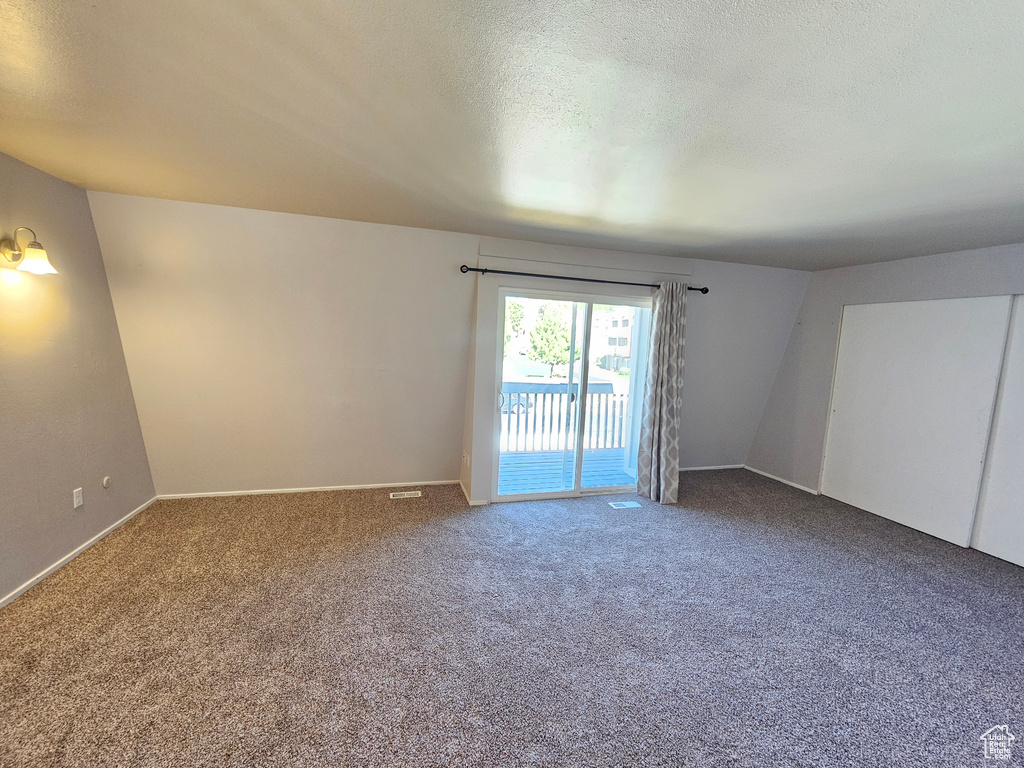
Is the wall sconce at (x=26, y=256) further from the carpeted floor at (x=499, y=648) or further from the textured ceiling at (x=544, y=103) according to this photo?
the carpeted floor at (x=499, y=648)

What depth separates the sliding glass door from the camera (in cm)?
377

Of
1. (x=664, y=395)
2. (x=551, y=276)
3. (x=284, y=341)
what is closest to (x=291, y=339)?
(x=284, y=341)

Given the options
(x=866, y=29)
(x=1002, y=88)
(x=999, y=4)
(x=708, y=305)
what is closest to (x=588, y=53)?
(x=866, y=29)

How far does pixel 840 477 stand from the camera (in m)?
4.09

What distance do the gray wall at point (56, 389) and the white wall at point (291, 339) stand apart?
0.20m

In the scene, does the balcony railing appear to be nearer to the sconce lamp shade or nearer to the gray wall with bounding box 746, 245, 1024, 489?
the gray wall with bounding box 746, 245, 1024, 489

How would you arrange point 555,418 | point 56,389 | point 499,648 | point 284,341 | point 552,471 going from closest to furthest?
point 499,648 < point 56,389 < point 284,341 < point 555,418 < point 552,471

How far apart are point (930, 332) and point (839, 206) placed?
208cm

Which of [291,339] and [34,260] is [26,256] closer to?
[34,260]

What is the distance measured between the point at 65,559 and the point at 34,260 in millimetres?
1796

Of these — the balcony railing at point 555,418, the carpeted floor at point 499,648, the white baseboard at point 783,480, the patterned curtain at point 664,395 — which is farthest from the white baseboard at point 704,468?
the carpeted floor at point 499,648

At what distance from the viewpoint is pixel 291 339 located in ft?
11.0

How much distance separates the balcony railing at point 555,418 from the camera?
3.97 metres

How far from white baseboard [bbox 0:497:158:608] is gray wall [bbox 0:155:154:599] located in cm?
3
